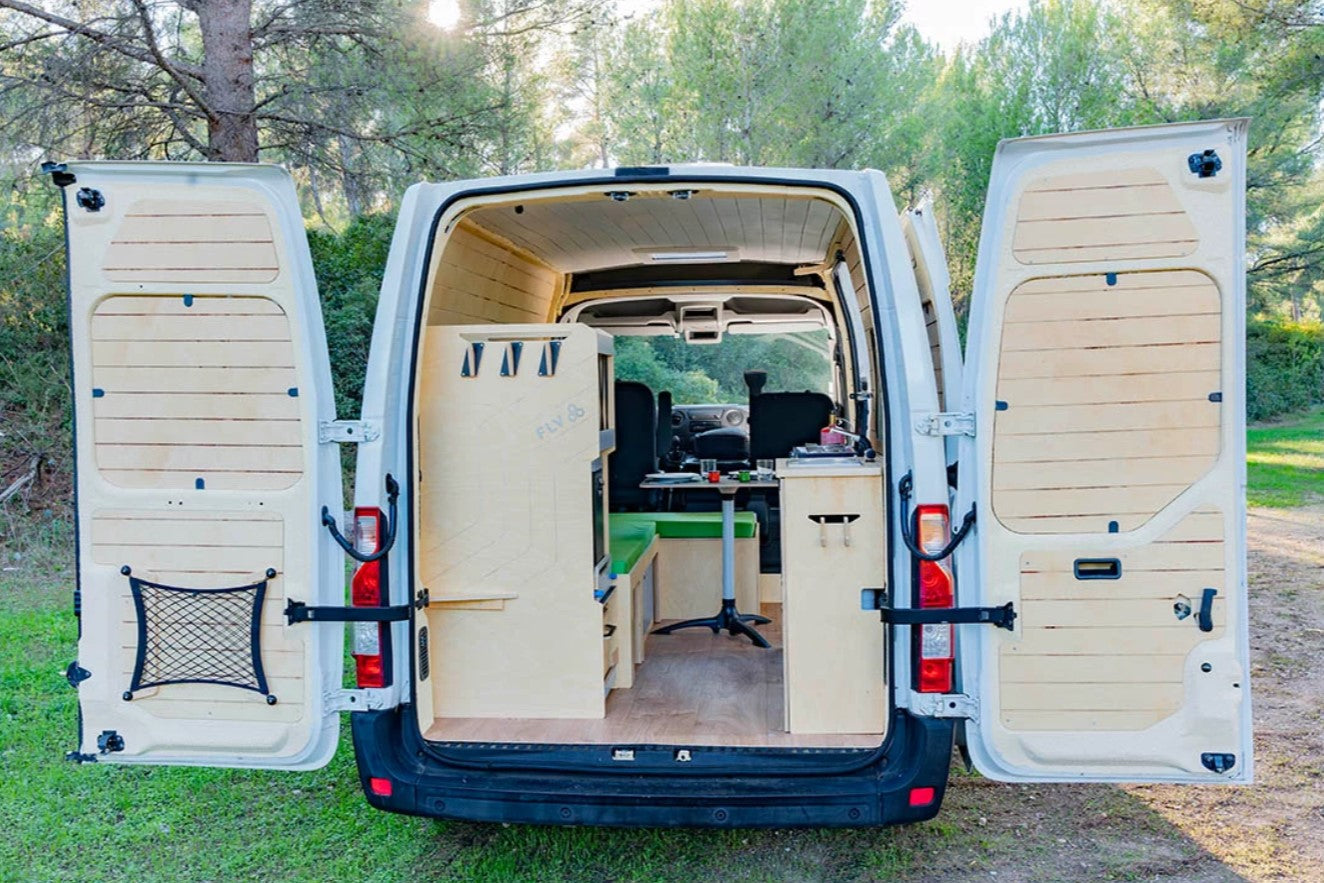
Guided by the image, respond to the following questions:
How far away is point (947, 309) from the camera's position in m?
2.89

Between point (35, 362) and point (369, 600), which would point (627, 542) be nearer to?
point (369, 600)

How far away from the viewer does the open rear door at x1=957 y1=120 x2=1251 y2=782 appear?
2.38 meters

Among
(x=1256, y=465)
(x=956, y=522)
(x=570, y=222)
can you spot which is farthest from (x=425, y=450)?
(x=1256, y=465)

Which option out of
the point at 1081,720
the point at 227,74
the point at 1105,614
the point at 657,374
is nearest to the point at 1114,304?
the point at 1105,614

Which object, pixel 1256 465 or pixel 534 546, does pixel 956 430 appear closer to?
pixel 534 546

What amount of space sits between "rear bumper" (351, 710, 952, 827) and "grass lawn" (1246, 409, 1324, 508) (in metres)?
6.66

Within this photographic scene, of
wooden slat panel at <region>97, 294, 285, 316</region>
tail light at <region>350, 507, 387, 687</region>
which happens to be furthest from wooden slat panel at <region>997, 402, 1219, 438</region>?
wooden slat panel at <region>97, 294, 285, 316</region>

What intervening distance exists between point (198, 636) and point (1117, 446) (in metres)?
2.32

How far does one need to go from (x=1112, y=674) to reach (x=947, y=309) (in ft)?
3.41

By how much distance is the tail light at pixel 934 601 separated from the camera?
259 cm

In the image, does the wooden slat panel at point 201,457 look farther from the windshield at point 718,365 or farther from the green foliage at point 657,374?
the green foliage at point 657,374

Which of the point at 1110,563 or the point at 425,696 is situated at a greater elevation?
the point at 1110,563

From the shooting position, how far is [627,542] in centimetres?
418

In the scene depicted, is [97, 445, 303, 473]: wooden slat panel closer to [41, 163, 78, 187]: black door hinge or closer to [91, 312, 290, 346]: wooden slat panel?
[91, 312, 290, 346]: wooden slat panel
